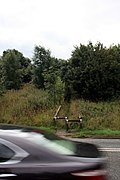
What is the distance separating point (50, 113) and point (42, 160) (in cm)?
1674

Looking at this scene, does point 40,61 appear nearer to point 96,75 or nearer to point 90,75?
point 90,75

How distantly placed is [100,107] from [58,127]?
4675 millimetres

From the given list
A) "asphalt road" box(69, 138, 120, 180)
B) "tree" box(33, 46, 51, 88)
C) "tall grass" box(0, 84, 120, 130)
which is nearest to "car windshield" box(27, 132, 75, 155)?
"asphalt road" box(69, 138, 120, 180)

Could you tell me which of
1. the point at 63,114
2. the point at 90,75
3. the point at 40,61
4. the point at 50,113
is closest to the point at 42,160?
the point at 63,114

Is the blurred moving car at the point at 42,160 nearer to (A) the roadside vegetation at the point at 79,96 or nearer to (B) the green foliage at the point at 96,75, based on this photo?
(A) the roadside vegetation at the point at 79,96

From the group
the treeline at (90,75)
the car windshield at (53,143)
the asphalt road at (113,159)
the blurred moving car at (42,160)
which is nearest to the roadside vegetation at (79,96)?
the treeline at (90,75)

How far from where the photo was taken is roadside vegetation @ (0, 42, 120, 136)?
19.5 metres

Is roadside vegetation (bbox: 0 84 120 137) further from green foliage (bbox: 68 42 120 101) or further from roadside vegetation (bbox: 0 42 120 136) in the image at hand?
green foliage (bbox: 68 42 120 101)

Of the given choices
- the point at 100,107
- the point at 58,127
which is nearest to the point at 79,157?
the point at 58,127

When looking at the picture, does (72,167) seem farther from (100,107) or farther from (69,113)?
(100,107)

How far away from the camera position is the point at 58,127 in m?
18.7

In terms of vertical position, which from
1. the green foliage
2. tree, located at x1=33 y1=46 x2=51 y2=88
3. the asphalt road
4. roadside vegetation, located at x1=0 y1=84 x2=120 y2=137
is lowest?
the asphalt road

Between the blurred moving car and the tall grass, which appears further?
the tall grass

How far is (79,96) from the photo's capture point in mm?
28094
